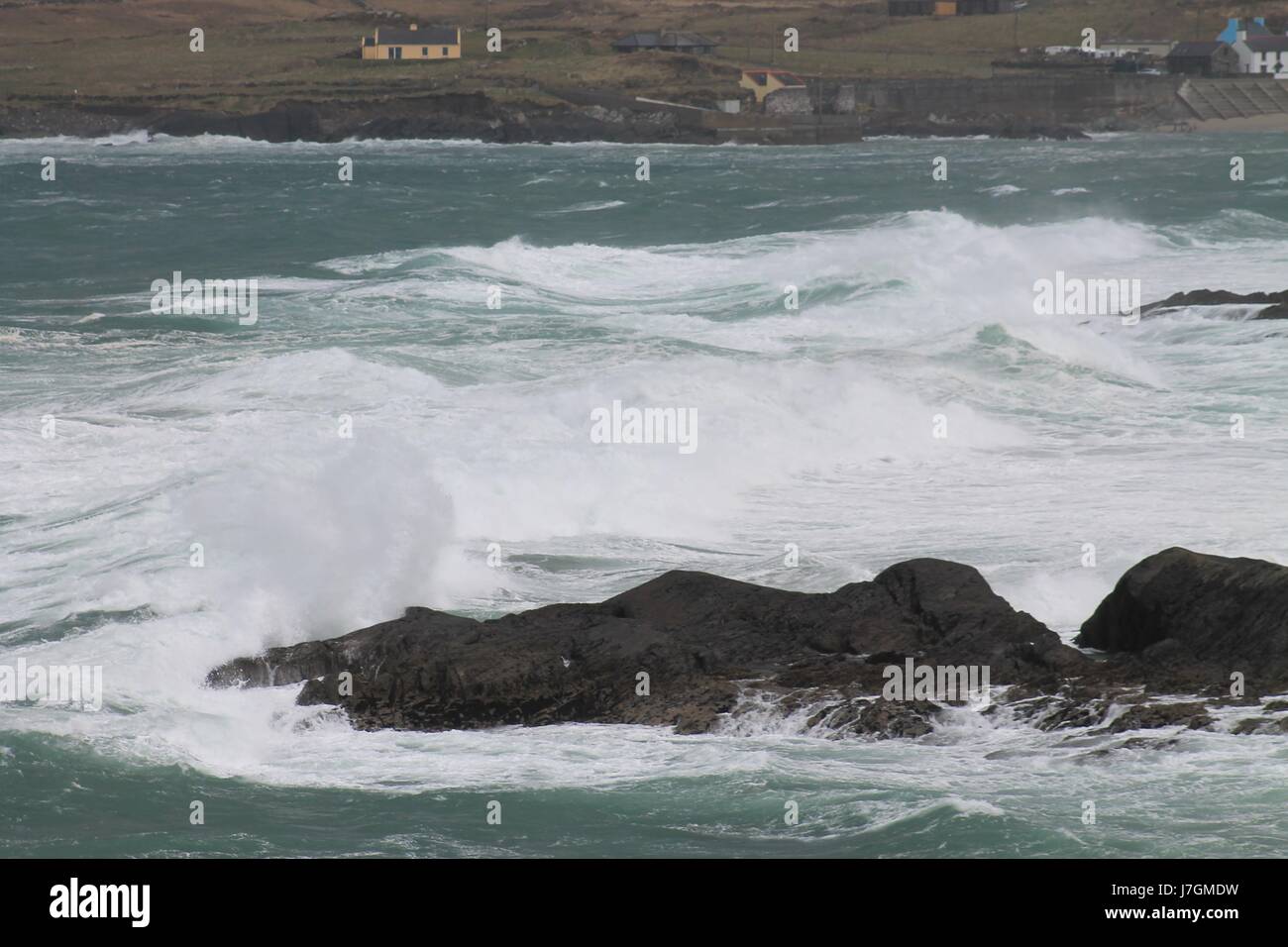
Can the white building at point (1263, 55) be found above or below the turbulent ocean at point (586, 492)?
above

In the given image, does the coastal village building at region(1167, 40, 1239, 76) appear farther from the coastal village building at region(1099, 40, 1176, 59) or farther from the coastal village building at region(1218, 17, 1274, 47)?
the coastal village building at region(1099, 40, 1176, 59)

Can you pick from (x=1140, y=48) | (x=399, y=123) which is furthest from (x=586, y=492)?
(x=1140, y=48)

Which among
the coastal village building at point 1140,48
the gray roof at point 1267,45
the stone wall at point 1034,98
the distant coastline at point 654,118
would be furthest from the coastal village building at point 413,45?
the gray roof at point 1267,45

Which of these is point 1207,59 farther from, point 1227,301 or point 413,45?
point 1227,301

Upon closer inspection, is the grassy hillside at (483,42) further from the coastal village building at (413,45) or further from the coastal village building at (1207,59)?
the coastal village building at (1207,59)
